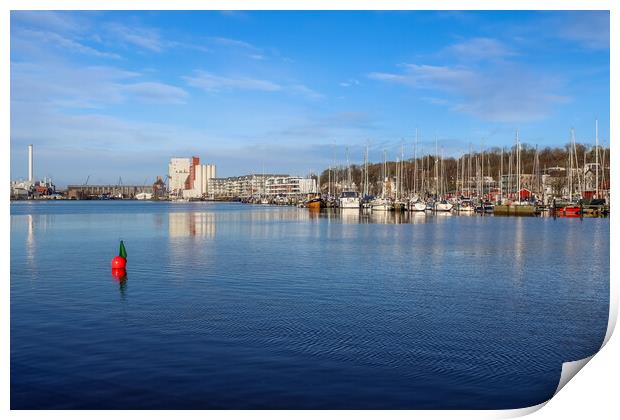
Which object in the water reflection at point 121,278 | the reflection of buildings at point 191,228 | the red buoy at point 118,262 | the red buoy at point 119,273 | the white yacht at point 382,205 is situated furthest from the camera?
the white yacht at point 382,205

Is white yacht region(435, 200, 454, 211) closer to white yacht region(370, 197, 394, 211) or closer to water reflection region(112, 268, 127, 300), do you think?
white yacht region(370, 197, 394, 211)

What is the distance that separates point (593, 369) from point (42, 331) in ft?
32.7

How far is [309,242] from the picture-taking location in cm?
3167

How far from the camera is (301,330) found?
38.3ft

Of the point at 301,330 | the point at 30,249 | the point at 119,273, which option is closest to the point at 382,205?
the point at 30,249

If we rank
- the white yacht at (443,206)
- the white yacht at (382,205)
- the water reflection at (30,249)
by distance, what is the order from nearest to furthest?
the water reflection at (30,249) < the white yacht at (443,206) < the white yacht at (382,205)

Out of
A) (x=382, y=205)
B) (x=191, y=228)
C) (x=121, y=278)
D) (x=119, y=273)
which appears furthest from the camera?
(x=382, y=205)

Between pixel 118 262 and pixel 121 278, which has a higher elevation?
pixel 118 262

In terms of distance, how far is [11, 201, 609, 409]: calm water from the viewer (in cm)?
846

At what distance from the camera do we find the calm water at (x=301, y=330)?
27.8ft

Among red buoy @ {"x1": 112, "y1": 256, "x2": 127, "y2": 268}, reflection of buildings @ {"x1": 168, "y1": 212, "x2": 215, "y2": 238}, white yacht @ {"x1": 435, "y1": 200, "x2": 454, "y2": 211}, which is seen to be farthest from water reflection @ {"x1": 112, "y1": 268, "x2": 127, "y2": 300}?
white yacht @ {"x1": 435, "y1": 200, "x2": 454, "y2": 211}
